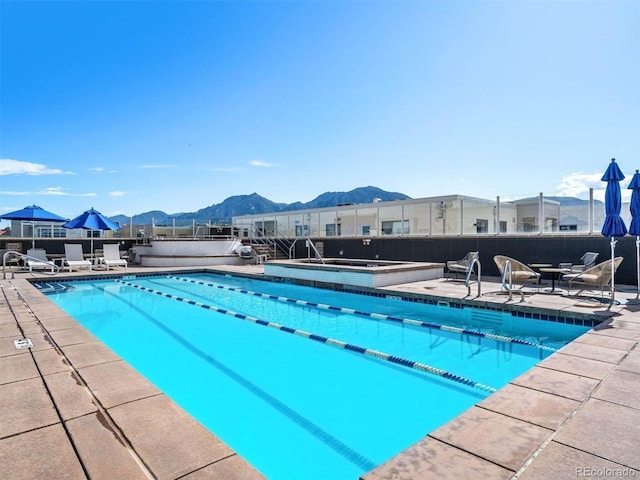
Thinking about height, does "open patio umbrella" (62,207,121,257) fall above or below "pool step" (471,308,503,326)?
above

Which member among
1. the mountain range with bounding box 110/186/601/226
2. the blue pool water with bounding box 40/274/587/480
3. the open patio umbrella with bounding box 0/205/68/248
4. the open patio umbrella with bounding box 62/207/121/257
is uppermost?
the mountain range with bounding box 110/186/601/226

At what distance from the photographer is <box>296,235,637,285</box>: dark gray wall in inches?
348

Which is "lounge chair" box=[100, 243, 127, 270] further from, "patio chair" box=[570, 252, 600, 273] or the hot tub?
"patio chair" box=[570, 252, 600, 273]

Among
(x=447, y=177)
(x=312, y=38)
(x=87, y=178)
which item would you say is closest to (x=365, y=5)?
(x=312, y=38)

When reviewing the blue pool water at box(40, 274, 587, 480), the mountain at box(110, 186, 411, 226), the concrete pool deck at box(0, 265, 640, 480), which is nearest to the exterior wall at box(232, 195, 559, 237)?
the blue pool water at box(40, 274, 587, 480)

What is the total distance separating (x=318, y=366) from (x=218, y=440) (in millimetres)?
2602

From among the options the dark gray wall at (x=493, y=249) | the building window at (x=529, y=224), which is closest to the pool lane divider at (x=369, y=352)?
the dark gray wall at (x=493, y=249)

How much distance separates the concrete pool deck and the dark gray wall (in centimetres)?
666

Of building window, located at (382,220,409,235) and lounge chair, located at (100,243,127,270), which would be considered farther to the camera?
building window, located at (382,220,409,235)

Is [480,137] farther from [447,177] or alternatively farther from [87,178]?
[87,178]

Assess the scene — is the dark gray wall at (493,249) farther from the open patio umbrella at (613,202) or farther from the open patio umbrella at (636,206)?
the open patio umbrella at (613,202)

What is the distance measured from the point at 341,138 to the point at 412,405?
13.6 m

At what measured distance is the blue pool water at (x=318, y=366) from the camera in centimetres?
301

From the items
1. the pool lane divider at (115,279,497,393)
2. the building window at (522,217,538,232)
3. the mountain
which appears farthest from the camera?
the mountain
